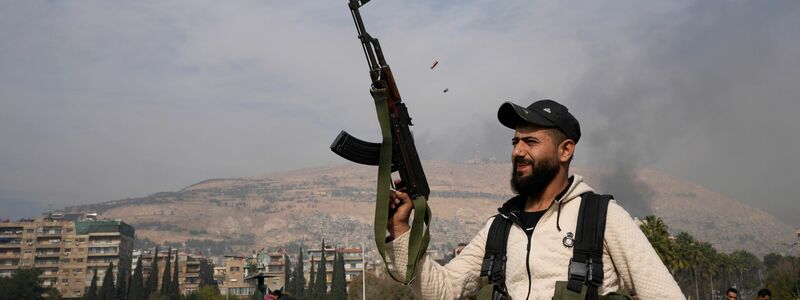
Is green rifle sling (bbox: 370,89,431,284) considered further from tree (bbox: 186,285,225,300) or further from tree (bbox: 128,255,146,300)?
tree (bbox: 128,255,146,300)

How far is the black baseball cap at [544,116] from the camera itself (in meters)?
Result: 3.83

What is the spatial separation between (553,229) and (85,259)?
181 m

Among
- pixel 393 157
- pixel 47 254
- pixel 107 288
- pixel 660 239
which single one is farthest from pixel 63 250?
pixel 393 157

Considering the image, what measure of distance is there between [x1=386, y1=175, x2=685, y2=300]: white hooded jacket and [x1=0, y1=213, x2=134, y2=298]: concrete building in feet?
580

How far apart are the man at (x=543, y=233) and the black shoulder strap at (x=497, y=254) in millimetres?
30

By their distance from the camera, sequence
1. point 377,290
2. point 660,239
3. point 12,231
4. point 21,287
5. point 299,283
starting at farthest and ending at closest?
point 12,231 < point 299,283 < point 21,287 < point 377,290 < point 660,239

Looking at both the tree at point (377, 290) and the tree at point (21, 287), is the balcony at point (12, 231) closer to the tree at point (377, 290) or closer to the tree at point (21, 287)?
the tree at point (21, 287)

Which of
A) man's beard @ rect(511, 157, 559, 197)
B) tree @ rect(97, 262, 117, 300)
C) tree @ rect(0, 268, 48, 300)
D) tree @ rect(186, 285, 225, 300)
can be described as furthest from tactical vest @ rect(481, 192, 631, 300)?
tree @ rect(97, 262, 117, 300)

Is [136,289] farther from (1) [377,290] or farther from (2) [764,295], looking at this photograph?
(2) [764,295]

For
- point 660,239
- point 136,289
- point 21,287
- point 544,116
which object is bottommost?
point 544,116

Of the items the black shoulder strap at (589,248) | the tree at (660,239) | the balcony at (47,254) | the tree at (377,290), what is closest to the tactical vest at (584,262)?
the black shoulder strap at (589,248)

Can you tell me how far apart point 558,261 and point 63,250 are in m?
183

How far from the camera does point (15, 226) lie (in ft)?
563

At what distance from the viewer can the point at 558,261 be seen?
3.64m
